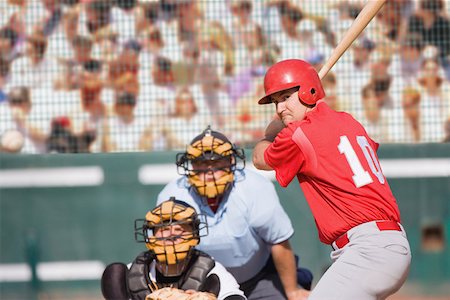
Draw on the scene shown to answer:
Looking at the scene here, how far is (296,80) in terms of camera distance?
162 inches

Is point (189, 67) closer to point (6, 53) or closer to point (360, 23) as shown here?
point (6, 53)

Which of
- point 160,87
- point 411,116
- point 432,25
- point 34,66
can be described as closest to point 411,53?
point 432,25

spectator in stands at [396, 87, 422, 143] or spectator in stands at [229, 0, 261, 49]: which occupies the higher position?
spectator in stands at [229, 0, 261, 49]

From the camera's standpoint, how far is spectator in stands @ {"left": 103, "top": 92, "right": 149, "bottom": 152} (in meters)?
7.09

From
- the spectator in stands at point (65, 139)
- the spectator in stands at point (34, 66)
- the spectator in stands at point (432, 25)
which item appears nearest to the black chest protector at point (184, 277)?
the spectator in stands at point (65, 139)

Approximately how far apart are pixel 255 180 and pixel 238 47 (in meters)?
1.86

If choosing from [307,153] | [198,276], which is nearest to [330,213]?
[307,153]

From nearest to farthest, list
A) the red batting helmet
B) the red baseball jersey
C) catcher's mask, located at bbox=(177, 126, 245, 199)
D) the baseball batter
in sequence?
1. the baseball batter
2. the red baseball jersey
3. the red batting helmet
4. catcher's mask, located at bbox=(177, 126, 245, 199)

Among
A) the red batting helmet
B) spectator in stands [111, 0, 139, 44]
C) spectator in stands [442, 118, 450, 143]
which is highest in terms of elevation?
spectator in stands [111, 0, 139, 44]

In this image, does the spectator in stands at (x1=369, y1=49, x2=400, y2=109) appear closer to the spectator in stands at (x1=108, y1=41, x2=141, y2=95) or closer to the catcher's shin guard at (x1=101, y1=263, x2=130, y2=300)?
the spectator in stands at (x1=108, y1=41, x2=141, y2=95)

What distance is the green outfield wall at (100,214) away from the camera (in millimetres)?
7035

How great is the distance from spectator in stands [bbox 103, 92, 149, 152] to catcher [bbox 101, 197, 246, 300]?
7.99 ft

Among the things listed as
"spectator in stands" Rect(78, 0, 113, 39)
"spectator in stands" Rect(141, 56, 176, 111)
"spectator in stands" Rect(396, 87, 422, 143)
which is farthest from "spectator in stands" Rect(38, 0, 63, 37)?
"spectator in stands" Rect(396, 87, 422, 143)

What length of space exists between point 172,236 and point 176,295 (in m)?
0.40
